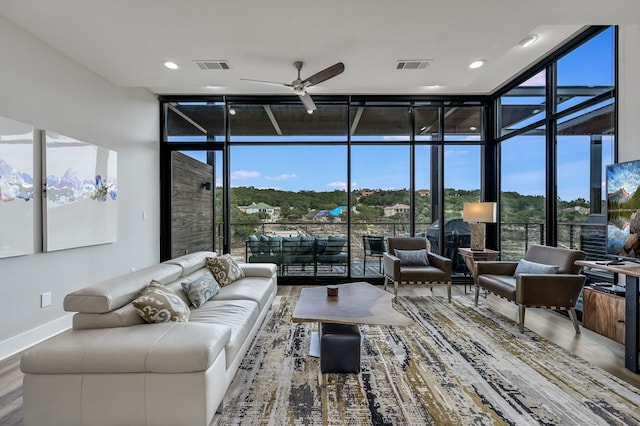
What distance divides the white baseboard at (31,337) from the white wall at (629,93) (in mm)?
5971

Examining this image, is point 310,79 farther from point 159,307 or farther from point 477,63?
point 159,307

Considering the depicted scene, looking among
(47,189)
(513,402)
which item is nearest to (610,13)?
(513,402)

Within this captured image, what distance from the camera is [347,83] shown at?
422 centimetres

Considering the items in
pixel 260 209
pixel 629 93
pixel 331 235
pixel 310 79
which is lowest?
pixel 331 235

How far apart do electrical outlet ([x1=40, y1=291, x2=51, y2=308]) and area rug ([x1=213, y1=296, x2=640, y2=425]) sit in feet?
6.93

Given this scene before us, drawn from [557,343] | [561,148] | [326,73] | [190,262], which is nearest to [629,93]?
[561,148]

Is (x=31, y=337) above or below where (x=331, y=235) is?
below

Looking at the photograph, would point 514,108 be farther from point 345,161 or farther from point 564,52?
point 345,161

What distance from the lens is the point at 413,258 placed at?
15.0 ft

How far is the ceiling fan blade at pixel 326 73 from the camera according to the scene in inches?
117

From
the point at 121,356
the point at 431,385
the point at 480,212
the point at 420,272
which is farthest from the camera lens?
the point at 480,212

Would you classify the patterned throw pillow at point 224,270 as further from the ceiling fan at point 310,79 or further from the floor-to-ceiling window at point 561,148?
the floor-to-ceiling window at point 561,148

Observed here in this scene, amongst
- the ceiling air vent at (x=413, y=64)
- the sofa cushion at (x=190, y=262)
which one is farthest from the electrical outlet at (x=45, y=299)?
the ceiling air vent at (x=413, y=64)

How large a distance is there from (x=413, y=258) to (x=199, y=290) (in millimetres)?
3104
